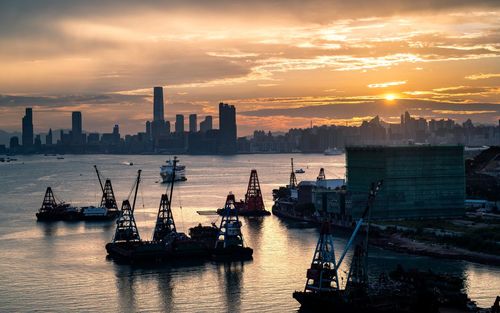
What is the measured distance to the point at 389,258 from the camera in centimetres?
3991

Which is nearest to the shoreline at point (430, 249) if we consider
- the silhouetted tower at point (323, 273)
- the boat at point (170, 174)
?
the silhouetted tower at point (323, 273)

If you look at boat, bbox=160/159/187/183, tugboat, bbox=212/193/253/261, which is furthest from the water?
boat, bbox=160/159/187/183

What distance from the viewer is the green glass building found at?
52.9 metres

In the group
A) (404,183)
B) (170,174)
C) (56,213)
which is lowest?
(56,213)

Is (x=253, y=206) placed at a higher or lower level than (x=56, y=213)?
higher

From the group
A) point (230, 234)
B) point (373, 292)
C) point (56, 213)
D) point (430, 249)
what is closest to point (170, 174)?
point (56, 213)

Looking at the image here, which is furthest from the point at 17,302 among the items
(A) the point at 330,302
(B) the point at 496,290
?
(B) the point at 496,290

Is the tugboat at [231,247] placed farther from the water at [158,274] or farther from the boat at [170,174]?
the boat at [170,174]

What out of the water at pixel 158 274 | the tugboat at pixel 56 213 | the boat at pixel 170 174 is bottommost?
the water at pixel 158 274

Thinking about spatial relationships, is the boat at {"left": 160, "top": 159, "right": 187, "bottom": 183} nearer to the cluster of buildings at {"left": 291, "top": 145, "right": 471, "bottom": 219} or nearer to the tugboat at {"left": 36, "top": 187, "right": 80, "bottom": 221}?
the tugboat at {"left": 36, "top": 187, "right": 80, "bottom": 221}

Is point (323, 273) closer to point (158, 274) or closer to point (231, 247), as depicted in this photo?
point (158, 274)

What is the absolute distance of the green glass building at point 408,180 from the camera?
52.9m

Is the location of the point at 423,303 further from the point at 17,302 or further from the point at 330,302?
the point at 17,302

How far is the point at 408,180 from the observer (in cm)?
5347
